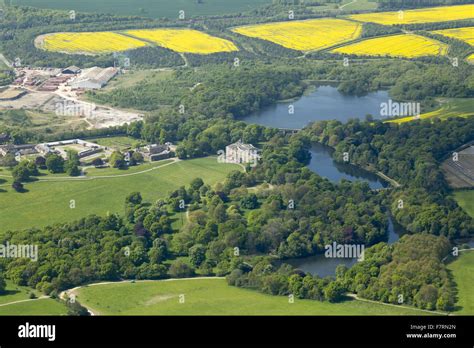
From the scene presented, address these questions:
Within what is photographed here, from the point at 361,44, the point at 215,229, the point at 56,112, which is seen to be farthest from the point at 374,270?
the point at 361,44

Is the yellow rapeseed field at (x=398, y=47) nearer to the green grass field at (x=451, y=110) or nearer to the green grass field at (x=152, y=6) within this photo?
the green grass field at (x=451, y=110)

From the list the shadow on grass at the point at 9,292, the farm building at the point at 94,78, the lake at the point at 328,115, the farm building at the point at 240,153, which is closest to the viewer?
the shadow on grass at the point at 9,292

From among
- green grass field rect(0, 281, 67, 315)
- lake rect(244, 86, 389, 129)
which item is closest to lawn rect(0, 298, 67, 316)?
green grass field rect(0, 281, 67, 315)

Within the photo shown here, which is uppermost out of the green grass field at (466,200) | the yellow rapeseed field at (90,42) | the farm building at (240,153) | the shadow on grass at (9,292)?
the yellow rapeseed field at (90,42)

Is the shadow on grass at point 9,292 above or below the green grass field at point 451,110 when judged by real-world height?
below

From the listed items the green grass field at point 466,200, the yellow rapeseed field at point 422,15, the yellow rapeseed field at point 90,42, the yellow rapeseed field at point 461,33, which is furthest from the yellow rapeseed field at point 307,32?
the green grass field at point 466,200

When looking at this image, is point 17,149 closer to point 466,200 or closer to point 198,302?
point 198,302

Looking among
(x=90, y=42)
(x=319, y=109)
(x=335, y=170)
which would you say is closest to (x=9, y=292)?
(x=335, y=170)
